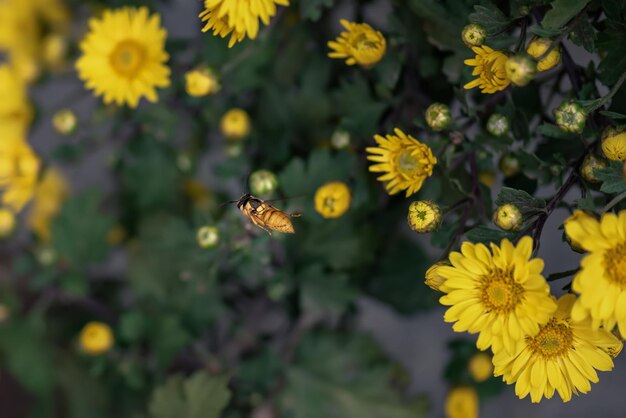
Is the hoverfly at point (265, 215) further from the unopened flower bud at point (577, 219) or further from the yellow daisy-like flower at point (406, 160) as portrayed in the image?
the unopened flower bud at point (577, 219)

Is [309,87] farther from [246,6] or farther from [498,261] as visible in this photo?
[498,261]

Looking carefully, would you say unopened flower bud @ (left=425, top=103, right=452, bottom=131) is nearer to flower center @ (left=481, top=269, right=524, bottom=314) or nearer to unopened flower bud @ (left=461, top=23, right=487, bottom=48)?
unopened flower bud @ (left=461, top=23, right=487, bottom=48)

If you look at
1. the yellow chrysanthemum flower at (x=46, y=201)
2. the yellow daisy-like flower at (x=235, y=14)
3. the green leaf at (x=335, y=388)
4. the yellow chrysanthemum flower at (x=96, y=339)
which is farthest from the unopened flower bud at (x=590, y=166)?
the yellow chrysanthemum flower at (x=46, y=201)

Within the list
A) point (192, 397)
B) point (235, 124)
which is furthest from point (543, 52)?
point (192, 397)

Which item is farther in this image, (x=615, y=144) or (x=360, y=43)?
(x=360, y=43)

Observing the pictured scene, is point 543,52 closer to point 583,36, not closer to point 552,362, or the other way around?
point 583,36

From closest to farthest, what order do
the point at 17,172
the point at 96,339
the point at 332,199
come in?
the point at 332,199 < the point at 96,339 < the point at 17,172

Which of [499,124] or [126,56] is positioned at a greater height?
[126,56]
